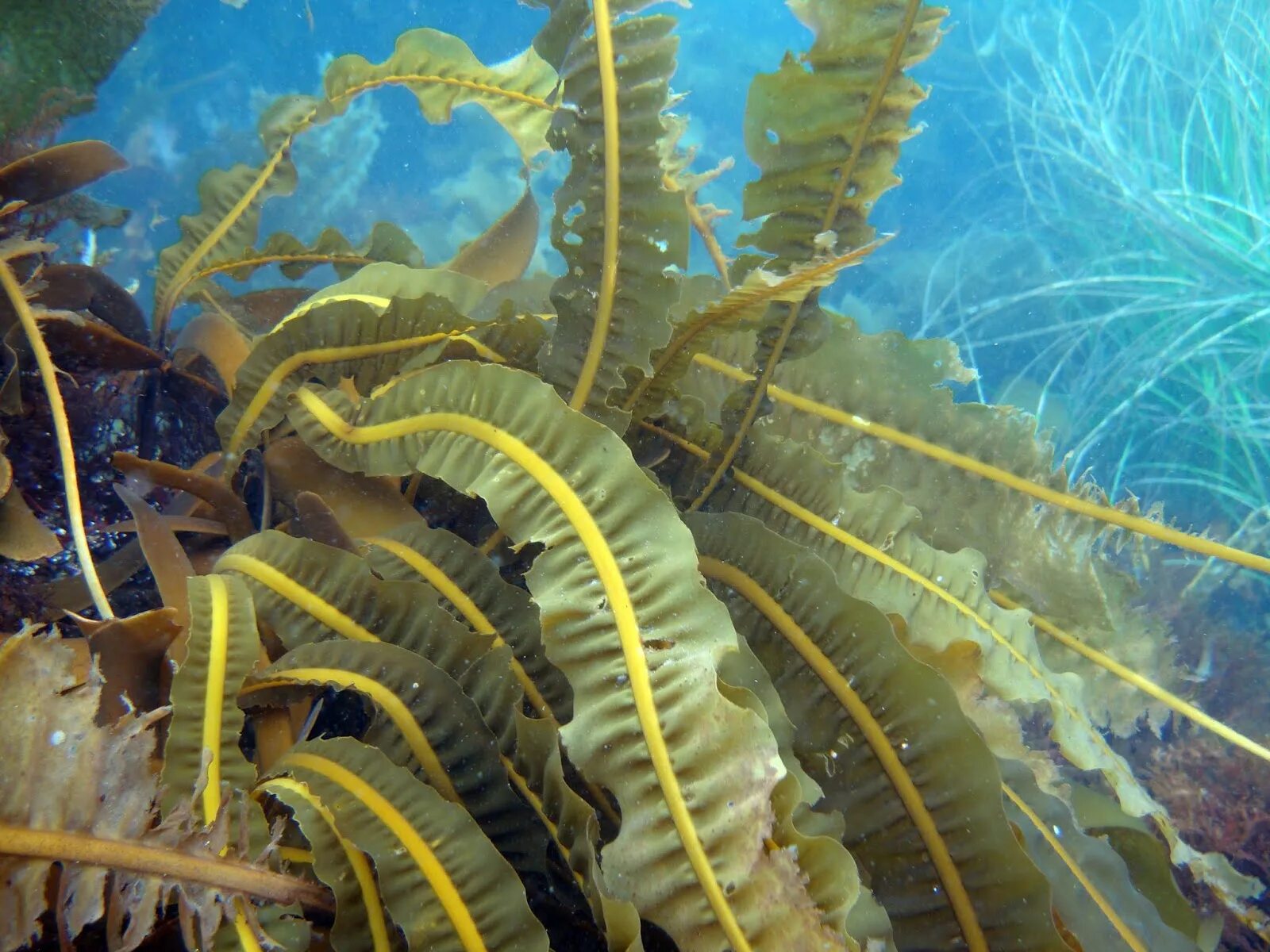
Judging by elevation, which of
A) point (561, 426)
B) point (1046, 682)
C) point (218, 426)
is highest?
point (561, 426)

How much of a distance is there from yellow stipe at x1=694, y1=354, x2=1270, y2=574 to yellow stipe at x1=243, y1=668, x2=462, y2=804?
2.45 ft

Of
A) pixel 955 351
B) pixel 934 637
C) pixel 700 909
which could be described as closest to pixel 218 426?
pixel 700 909

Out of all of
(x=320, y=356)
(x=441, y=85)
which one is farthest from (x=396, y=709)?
(x=441, y=85)

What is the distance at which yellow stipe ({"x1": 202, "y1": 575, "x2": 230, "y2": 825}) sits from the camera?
0.68 m

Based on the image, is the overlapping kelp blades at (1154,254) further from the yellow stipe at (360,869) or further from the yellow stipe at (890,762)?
the yellow stipe at (360,869)

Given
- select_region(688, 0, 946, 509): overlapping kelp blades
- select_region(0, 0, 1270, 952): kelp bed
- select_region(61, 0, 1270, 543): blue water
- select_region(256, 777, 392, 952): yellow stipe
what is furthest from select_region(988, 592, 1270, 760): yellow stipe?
select_region(61, 0, 1270, 543): blue water

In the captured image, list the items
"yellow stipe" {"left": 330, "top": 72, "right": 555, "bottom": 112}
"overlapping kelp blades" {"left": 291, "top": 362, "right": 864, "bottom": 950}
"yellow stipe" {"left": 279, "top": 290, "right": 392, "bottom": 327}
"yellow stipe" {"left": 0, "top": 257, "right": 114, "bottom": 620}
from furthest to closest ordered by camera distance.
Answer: "yellow stipe" {"left": 330, "top": 72, "right": 555, "bottom": 112} < "yellow stipe" {"left": 279, "top": 290, "right": 392, "bottom": 327} < "yellow stipe" {"left": 0, "top": 257, "right": 114, "bottom": 620} < "overlapping kelp blades" {"left": 291, "top": 362, "right": 864, "bottom": 950}

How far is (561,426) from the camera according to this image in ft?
2.48

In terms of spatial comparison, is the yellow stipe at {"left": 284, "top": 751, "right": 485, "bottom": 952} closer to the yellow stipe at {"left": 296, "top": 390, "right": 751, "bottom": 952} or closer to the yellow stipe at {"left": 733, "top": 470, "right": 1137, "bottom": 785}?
the yellow stipe at {"left": 296, "top": 390, "right": 751, "bottom": 952}

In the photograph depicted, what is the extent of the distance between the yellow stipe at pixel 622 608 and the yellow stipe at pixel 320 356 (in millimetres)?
216

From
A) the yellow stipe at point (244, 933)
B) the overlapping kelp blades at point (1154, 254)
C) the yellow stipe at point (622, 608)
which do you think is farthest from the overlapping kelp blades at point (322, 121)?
the overlapping kelp blades at point (1154, 254)

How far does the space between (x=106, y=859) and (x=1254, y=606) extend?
3692mm

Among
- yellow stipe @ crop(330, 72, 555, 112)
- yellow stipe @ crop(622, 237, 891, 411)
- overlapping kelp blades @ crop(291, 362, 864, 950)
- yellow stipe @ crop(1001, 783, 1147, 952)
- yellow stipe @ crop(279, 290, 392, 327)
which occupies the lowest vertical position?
yellow stipe @ crop(1001, 783, 1147, 952)

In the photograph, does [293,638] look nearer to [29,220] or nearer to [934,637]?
[934,637]
